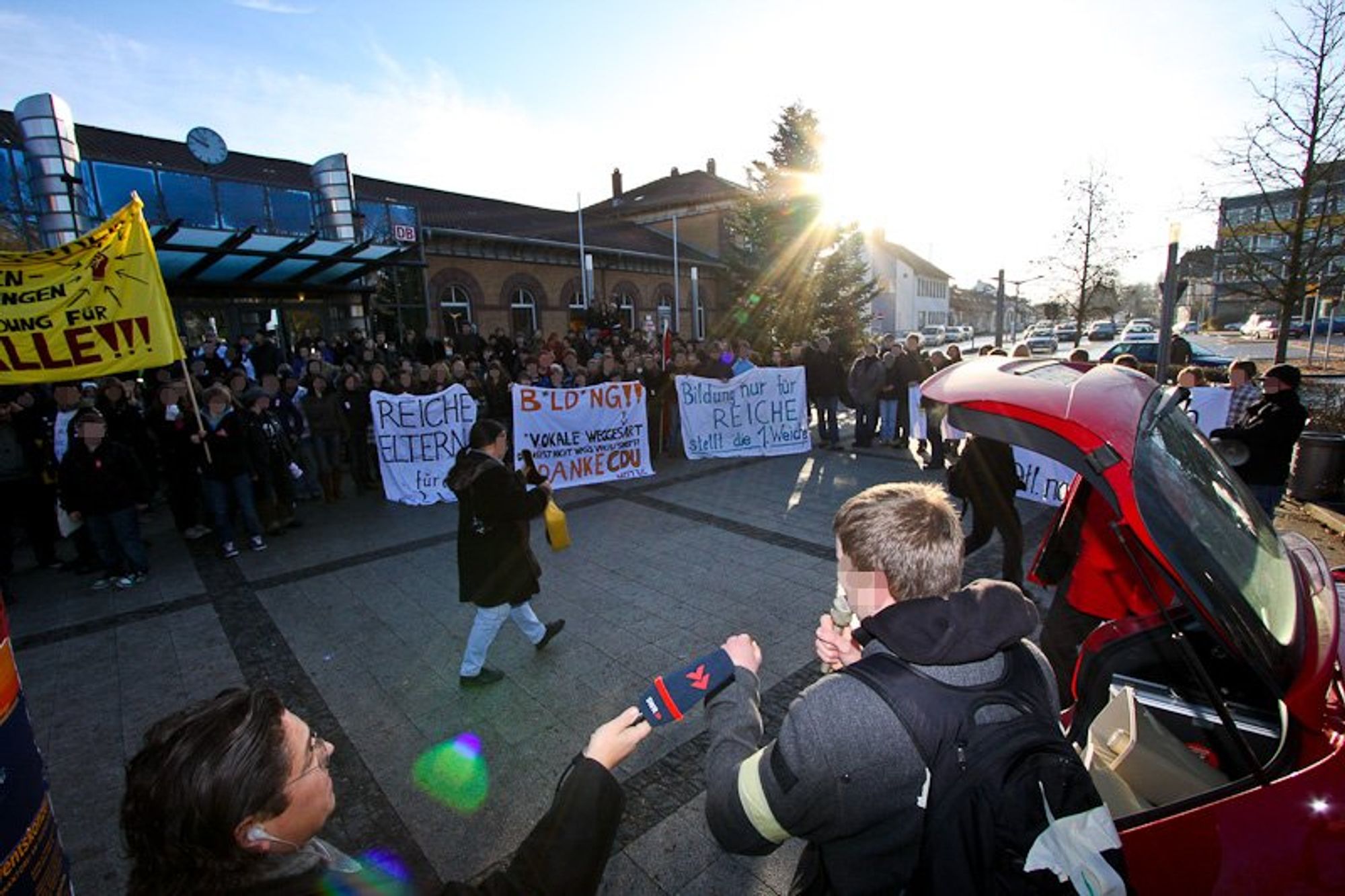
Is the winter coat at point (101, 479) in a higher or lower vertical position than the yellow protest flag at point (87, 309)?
lower

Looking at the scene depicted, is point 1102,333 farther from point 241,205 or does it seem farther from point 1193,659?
point 1193,659

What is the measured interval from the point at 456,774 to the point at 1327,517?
368 inches

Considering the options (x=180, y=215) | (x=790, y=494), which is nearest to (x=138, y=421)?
(x=180, y=215)

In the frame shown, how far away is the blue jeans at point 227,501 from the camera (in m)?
7.22

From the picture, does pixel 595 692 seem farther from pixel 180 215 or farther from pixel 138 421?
pixel 180 215

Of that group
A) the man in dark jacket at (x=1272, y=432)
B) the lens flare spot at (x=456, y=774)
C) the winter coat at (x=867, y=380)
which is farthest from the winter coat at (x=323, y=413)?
the man in dark jacket at (x=1272, y=432)

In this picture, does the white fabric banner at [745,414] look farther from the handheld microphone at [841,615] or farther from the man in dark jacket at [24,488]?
the handheld microphone at [841,615]

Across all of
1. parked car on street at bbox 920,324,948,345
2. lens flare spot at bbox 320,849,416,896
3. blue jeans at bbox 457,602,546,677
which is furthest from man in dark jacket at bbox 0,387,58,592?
parked car on street at bbox 920,324,948,345

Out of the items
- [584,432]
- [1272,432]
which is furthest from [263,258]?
[1272,432]

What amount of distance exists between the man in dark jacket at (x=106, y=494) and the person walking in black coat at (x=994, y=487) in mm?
7490

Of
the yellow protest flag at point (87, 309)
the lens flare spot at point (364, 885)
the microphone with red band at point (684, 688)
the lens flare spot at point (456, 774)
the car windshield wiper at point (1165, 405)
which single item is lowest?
the lens flare spot at point (456, 774)

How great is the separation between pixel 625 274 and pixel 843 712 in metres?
29.3

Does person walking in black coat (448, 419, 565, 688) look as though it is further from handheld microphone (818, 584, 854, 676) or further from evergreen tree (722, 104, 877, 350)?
evergreen tree (722, 104, 877, 350)

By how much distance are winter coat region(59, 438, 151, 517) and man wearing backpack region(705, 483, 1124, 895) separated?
7213 millimetres
